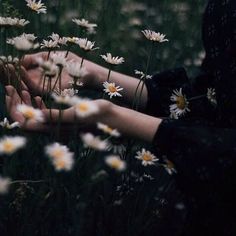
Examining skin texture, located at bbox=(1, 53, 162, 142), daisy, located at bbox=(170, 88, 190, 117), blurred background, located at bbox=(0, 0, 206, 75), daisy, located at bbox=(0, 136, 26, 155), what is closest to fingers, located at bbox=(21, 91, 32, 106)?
skin texture, located at bbox=(1, 53, 162, 142)

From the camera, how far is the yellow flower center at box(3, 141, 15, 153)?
79 cm

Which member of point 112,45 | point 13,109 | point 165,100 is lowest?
point 112,45

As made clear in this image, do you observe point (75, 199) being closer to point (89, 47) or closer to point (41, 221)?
point (41, 221)

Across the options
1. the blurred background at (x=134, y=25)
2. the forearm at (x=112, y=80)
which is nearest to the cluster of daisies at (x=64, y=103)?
the forearm at (x=112, y=80)

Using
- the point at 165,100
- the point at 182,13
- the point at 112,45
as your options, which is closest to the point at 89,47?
the point at 165,100

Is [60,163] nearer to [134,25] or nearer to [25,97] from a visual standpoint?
[25,97]

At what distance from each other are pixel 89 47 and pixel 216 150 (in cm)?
34

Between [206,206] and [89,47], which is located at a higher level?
[89,47]

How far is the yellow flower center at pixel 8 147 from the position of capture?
792 millimetres

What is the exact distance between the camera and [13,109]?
0.96m

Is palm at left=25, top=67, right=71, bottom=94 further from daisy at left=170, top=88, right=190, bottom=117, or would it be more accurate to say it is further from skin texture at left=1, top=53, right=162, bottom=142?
daisy at left=170, top=88, right=190, bottom=117

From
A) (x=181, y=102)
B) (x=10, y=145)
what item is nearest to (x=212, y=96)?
(x=181, y=102)

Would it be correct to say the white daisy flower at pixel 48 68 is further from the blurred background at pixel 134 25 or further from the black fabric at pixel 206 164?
the blurred background at pixel 134 25

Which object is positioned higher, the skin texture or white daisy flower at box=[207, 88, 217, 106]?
the skin texture
